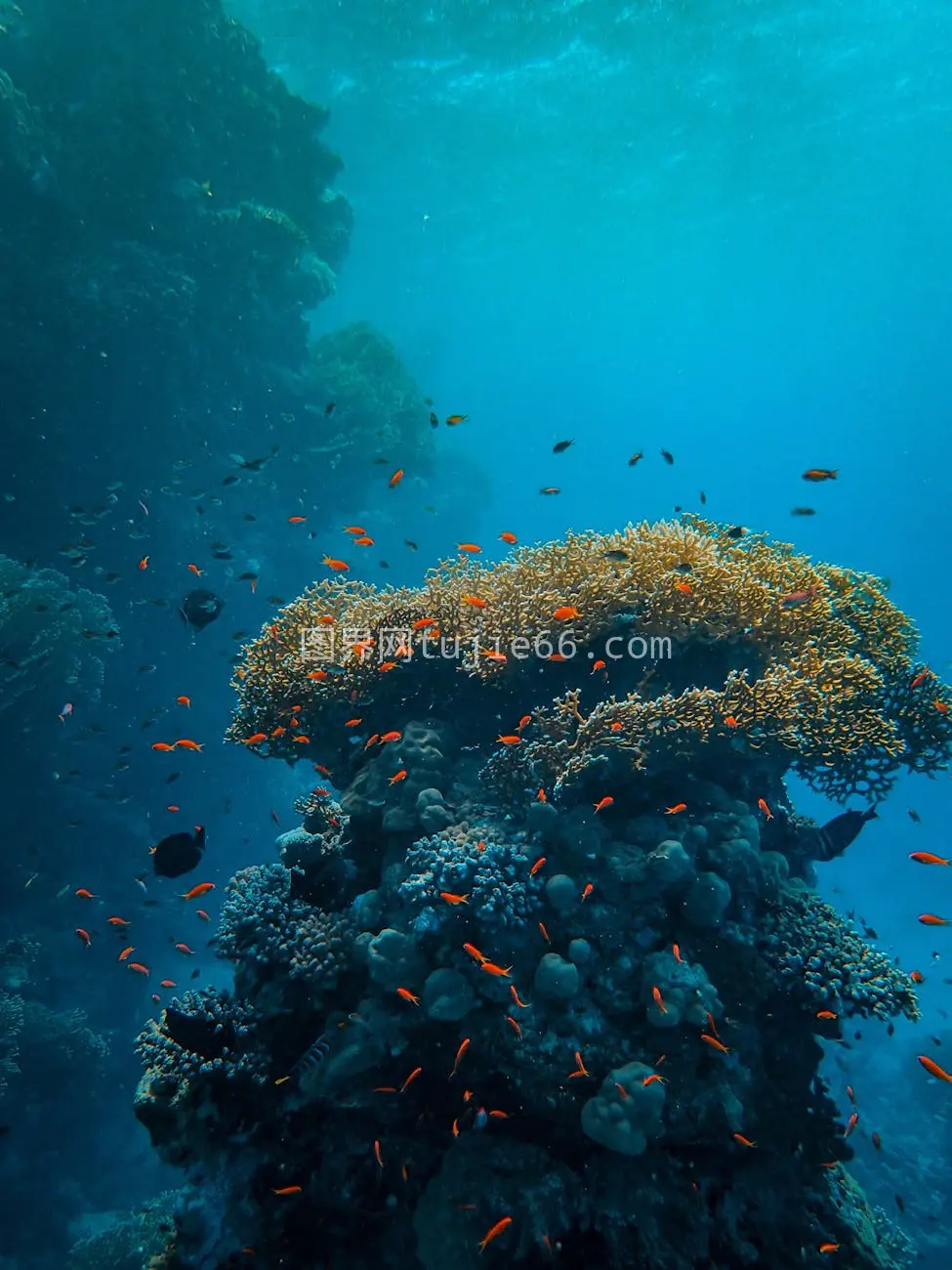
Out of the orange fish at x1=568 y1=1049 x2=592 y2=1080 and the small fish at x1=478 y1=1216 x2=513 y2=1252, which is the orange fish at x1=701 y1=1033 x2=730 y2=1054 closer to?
the orange fish at x1=568 y1=1049 x2=592 y2=1080

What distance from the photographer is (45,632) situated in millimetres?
13812

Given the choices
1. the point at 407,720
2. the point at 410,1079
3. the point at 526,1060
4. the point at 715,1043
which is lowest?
the point at 410,1079

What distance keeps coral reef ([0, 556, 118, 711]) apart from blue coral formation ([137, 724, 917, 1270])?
10.6 metres

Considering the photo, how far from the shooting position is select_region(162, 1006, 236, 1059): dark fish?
456cm

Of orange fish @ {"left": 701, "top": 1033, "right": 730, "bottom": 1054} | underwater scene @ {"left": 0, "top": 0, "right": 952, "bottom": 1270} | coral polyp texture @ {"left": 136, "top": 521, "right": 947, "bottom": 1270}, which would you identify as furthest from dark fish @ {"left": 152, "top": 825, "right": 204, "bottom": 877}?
orange fish @ {"left": 701, "top": 1033, "right": 730, "bottom": 1054}

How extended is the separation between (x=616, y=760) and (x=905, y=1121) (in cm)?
2580

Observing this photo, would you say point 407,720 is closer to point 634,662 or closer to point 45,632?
point 634,662

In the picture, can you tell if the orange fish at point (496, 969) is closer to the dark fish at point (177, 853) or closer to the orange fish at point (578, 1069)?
the orange fish at point (578, 1069)

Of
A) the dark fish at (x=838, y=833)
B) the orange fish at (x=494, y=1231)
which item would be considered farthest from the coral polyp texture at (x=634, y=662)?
the orange fish at (x=494, y=1231)

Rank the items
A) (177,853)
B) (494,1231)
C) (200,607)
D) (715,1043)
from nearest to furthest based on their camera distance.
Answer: (494,1231) < (715,1043) < (177,853) < (200,607)

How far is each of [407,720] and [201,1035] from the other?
3.10 meters

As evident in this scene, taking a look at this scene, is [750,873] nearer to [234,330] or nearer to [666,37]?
[234,330]

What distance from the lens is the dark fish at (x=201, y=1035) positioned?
15.0ft

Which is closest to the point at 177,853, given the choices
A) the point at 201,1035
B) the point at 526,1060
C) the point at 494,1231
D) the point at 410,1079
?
the point at 201,1035
